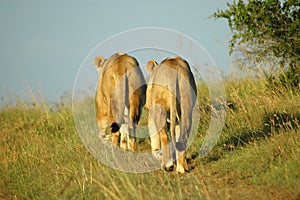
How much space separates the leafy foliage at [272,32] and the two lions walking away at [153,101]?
120 inches

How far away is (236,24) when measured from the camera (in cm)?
921

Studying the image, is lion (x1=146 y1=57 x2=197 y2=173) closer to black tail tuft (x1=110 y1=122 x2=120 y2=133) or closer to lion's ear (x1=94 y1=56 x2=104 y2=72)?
black tail tuft (x1=110 y1=122 x2=120 y2=133)

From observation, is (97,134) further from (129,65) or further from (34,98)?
(34,98)

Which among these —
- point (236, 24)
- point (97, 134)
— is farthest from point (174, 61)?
point (236, 24)

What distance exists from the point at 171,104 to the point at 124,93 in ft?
4.25

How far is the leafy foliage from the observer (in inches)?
344

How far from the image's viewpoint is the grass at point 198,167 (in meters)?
4.69

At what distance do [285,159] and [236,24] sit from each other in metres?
4.66

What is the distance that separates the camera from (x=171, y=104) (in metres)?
5.61

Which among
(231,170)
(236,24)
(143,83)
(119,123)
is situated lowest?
(231,170)

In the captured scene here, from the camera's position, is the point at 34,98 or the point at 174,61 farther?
the point at 34,98

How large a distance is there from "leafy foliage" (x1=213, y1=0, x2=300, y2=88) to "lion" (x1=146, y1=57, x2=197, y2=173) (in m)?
3.49

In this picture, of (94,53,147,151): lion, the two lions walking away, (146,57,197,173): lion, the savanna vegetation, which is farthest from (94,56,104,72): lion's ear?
(146,57,197,173): lion

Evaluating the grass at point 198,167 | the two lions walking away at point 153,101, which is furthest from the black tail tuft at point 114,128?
the grass at point 198,167
